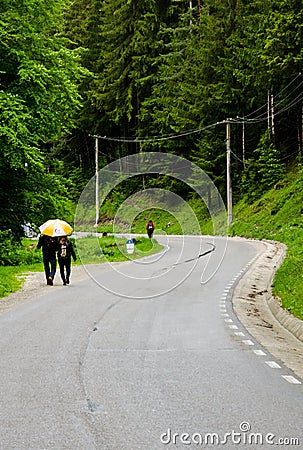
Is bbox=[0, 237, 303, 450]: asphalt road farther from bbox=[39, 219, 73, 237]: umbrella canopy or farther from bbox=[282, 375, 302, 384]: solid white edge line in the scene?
bbox=[39, 219, 73, 237]: umbrella canopy

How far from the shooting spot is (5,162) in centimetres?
2705

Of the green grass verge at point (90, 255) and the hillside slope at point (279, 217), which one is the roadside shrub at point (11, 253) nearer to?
the green grass verge at point (90, 255)

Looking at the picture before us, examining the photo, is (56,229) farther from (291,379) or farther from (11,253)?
(291,379)

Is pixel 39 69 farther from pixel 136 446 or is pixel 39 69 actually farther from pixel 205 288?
pixel 136 446

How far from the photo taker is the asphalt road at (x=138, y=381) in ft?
19.2

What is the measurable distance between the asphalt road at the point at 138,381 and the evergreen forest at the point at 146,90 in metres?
12.7

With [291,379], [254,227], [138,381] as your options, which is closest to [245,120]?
[254,227]

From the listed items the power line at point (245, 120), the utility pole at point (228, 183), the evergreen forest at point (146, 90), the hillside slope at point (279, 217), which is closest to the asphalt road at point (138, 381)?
the hillside slope at point (279, 217)

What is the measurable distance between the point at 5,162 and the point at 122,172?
145 feet

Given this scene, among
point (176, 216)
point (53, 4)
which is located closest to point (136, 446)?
point (53, 4)

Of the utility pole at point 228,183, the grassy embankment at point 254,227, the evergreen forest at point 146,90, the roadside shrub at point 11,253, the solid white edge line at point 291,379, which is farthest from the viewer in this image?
the utility pole at point 228,183

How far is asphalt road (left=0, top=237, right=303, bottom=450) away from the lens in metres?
5.84

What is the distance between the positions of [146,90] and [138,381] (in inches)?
2359

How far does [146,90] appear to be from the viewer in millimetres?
66000
